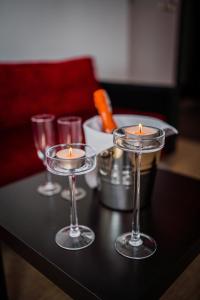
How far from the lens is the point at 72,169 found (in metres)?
0.57

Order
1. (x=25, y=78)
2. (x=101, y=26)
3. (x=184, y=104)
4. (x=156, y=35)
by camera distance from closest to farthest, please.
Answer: (x=25, y=78)
(x=101, y=26)
(x=156, y=35)
(x=184, y=104)

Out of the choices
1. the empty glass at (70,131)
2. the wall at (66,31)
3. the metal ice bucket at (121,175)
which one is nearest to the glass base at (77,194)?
the empty glass at (70,131)

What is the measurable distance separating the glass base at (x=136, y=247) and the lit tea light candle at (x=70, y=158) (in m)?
0.20

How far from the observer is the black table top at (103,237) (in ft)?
1.78

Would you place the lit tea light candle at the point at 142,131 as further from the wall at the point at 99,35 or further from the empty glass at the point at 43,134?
the wall at the point at 99,35

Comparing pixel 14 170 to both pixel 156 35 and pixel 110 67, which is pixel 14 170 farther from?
pixel 156 35

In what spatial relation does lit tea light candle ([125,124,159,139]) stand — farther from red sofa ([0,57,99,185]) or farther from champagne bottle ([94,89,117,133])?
red sofa ([0,57,99,185])

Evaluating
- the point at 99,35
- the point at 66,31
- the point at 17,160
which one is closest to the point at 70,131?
the point at 17,160

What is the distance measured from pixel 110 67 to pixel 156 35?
2.89 ft

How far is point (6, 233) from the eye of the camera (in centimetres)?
71

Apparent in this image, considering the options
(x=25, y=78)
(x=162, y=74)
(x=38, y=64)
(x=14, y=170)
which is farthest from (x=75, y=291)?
(x=162, y=74)

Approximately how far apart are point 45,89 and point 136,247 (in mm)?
1394

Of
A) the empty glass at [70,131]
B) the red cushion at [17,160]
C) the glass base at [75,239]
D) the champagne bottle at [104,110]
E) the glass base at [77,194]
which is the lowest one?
the red cushion at [17,160]

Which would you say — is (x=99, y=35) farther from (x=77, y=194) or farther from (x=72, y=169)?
(x=72, y=169)
